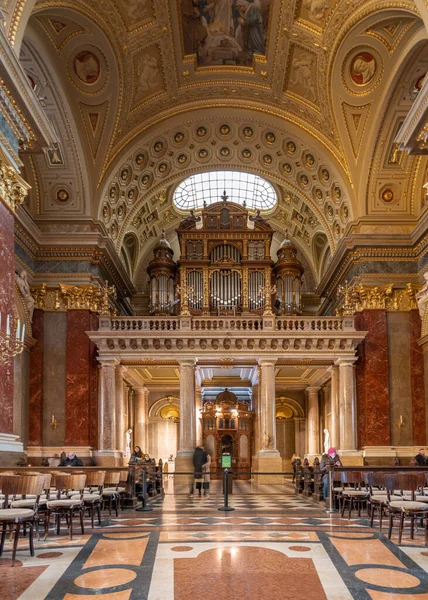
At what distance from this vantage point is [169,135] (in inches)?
981

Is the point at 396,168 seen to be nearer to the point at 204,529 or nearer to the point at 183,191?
the point at 183,191

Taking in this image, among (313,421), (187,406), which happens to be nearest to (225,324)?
(187,406)

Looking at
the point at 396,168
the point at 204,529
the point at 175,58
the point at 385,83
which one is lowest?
the point at 204,529

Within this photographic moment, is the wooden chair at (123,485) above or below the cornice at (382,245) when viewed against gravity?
below

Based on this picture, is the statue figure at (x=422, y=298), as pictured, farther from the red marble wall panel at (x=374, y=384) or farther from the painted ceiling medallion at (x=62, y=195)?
the painted ceiling medallion at (x=62, y=195)

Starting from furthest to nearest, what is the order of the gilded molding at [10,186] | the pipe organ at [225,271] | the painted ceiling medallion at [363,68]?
the pipe organ at [225,271] → the painted ceiling medallion at [363,68] → the gilded molding at [10,186]

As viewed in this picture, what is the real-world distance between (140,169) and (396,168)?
9.62 meters

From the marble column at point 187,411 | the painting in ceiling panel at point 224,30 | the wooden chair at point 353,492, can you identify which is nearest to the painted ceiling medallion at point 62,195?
the painting in ceiling panel at point 224,30

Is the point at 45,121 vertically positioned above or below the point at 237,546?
above

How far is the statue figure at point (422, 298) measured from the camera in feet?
68.5

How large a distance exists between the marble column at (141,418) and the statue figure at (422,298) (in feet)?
42.1

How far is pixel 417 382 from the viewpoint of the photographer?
21.7 meters

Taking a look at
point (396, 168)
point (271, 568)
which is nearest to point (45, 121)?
point (271, 568)

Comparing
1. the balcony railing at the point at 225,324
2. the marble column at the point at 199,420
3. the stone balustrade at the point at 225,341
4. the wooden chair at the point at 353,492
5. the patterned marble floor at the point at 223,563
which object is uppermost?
the balcony railing at the point at 225,324
